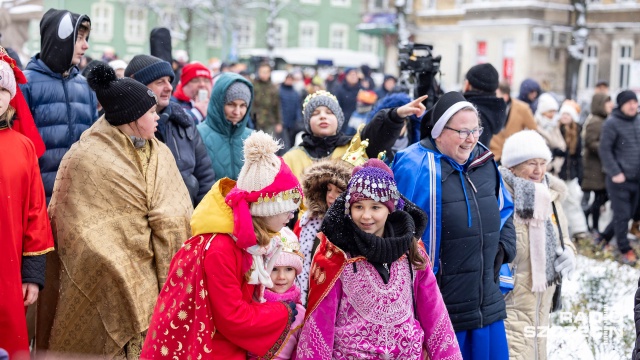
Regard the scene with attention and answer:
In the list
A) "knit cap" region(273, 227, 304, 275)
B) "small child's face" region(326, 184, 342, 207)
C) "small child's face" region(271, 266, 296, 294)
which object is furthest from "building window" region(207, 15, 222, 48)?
"small child's face" region(271, 266, 296, 294)

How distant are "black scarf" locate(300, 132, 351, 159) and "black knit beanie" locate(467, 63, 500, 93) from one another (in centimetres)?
151

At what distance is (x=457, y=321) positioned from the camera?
5.03 m

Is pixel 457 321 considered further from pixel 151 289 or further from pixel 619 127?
pixel 619 127

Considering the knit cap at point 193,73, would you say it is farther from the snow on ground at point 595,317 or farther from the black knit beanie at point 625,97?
the black knit beanie at point 625,97

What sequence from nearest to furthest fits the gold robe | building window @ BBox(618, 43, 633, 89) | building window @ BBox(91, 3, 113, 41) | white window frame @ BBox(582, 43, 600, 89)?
the gold robe
building window @ BBox(618, 43, 633, 89)
white window frame @ BBox(582, 43, 600, 89)
building window @ BBox(91, 3, 113, 41)

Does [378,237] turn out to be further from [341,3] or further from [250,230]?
A: [341,3]

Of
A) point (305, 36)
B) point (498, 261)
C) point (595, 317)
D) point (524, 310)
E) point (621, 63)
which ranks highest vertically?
point (305, 36)

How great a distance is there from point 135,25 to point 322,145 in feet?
169

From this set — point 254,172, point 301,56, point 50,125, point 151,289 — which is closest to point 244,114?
point 50,125

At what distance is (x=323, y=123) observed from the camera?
6.61 m

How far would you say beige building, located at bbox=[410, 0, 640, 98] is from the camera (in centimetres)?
4194

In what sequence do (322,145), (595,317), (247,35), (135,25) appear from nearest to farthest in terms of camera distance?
(322,145)
(595,317)
(135,25)
(247,35)

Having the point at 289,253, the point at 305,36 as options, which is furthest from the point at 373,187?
the point at 305,36

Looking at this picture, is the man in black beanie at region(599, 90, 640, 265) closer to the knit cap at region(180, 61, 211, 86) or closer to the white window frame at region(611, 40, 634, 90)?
the knit cap at region(180, 61, 211, 86)
